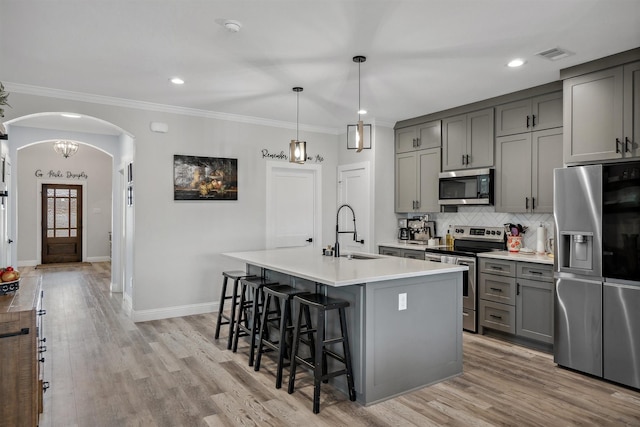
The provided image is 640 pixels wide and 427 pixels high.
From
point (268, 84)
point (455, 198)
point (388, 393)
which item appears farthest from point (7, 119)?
point (455, 198)

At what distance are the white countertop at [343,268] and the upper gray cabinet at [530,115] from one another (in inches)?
76.1

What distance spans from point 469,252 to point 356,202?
2.00m

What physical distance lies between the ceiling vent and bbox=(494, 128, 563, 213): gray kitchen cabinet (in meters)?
0.93

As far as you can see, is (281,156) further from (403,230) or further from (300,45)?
(300,45)

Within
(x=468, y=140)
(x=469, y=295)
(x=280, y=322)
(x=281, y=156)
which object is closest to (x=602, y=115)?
(x=468, y=140)

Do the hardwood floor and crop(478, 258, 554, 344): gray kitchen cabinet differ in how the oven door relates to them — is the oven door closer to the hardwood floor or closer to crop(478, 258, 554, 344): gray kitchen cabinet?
crop(478, 258, 554, 344): gray kitchen cabinet

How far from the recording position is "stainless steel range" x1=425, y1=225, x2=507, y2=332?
454 cm

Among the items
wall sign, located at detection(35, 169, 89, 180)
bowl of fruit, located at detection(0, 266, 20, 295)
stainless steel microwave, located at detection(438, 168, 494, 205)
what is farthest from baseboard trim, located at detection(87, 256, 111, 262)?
stainless steel microwave, located at detection(438, 168, 494, 205)

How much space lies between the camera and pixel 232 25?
2828 millimetres

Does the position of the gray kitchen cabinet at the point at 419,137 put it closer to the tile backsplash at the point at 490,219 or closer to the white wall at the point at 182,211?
the tile backsplash at the point at 490,219

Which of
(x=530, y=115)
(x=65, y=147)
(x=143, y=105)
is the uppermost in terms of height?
(x=65, y=147)

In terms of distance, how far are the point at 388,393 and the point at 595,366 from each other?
1.78m

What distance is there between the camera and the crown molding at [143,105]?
167 inches

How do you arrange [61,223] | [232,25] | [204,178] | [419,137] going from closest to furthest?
[232,25], [204,178], [419,137], [61,223]
